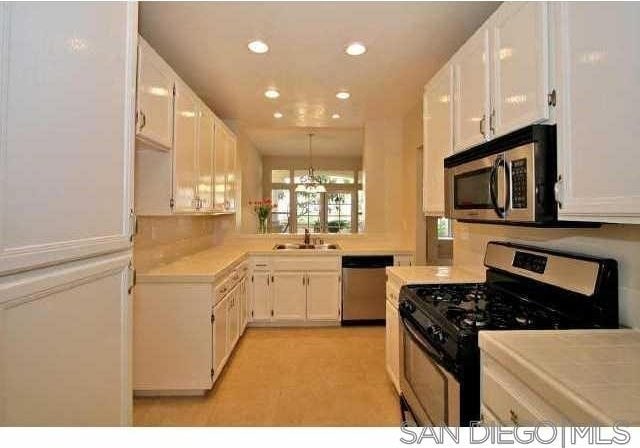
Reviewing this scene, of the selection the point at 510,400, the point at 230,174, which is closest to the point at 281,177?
the point at 230,174

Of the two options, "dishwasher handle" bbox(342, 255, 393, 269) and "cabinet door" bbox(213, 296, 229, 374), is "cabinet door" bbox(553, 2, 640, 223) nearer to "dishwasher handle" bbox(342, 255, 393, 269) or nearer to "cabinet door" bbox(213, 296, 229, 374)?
"cabinet door" bbox(213, 296, 229, 374)

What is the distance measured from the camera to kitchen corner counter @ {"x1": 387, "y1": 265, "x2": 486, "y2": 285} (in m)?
2.06

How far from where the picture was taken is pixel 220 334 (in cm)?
251

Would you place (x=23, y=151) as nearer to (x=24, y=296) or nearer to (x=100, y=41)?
(x=24, y=296)

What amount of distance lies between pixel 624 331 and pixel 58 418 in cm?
176

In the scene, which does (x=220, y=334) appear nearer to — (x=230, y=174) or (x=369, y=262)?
(x=369, y=262)

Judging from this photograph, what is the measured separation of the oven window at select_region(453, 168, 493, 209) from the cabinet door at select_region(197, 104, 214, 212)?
1966 mm

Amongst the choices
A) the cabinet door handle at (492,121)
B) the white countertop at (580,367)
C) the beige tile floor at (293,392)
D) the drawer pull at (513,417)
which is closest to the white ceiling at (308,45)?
the cabinet door handle at (492,121)

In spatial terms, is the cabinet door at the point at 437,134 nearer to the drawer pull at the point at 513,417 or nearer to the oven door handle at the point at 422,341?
the oven door handle at the point at 422,341

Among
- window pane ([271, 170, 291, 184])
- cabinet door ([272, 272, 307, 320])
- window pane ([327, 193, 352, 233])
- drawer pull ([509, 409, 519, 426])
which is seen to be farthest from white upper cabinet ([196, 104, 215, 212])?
window pane ([327, 193, 352, 233])

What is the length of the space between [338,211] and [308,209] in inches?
28.6

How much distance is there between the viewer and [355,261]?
373 cm

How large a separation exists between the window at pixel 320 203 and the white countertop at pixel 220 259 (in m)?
3.49

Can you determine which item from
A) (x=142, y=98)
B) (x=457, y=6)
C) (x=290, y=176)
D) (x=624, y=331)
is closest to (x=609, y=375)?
(x=624, y=331)
